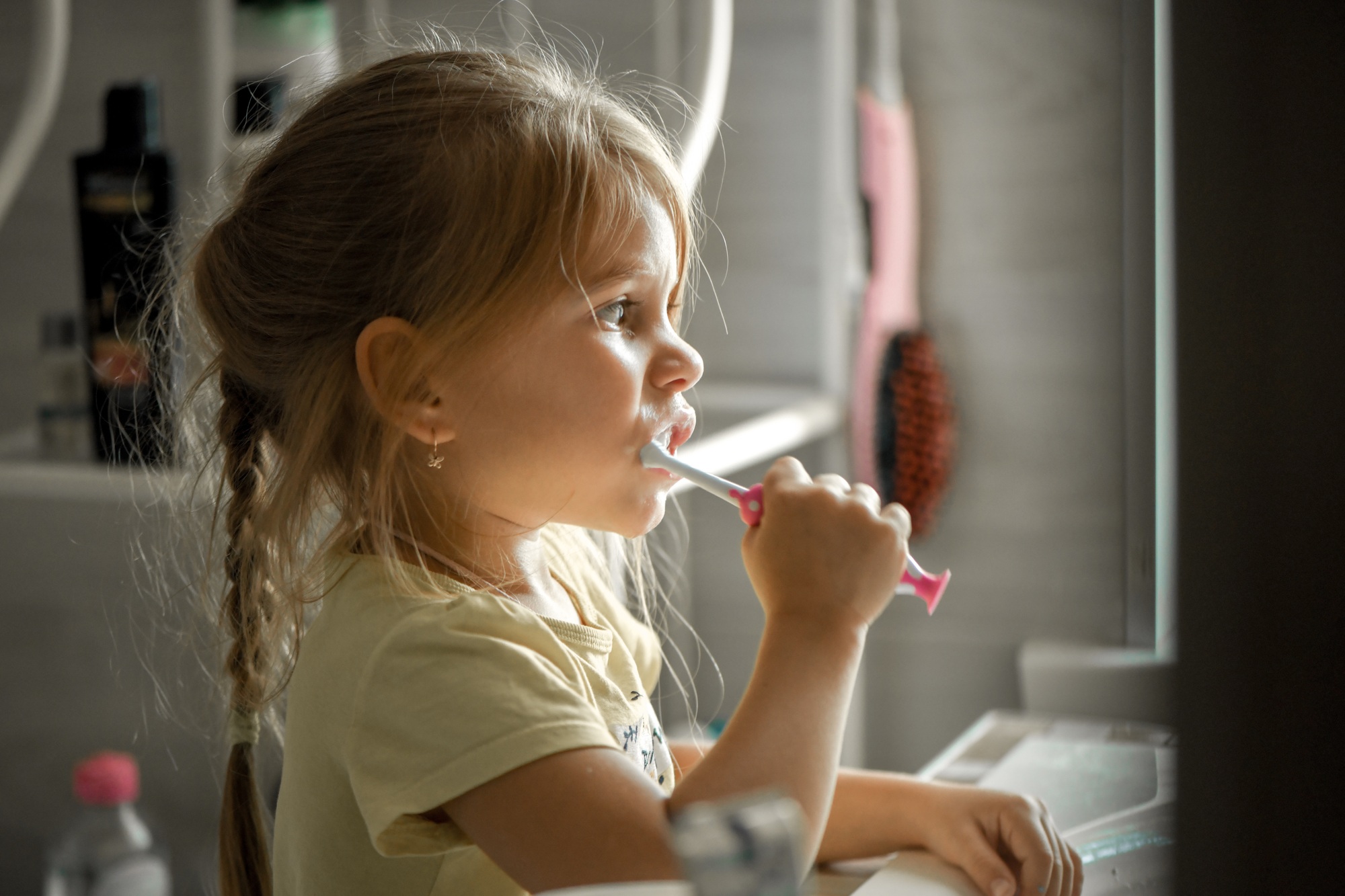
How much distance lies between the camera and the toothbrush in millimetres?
485

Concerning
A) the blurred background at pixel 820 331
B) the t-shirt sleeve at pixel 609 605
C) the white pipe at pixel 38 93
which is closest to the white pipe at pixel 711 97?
the blurred background at pixel 820 331

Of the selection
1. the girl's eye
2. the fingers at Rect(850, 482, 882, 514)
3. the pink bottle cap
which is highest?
the girl's eye

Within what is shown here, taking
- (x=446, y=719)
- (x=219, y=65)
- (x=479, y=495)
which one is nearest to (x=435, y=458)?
(x=479, y=495)

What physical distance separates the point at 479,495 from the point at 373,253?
0.11m

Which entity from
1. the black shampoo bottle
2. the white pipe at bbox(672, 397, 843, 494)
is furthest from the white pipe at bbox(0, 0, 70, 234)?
the white pipe at bbox(672, 397, 843, 494)

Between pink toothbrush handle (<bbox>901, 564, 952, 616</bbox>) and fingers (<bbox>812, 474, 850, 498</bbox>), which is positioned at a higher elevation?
fingers (<bbox>812, 474, 850, 498</bbox>)

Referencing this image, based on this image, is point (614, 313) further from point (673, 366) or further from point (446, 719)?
point (446, 719)

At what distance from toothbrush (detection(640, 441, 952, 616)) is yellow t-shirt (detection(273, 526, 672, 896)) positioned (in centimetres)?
8

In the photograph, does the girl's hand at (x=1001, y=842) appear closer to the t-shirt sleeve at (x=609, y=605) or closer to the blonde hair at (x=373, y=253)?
the t-shirt sleeve at (x=609, y=605)

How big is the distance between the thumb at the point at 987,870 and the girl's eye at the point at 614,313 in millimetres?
262

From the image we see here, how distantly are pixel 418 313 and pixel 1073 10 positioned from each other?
A: 0.70m

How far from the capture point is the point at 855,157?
107cm

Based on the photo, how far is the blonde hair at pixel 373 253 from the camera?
18.7 inches

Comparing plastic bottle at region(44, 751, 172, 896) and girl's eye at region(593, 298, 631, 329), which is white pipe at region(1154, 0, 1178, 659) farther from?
plastic bottle at region(44, 751, 172, 896)
